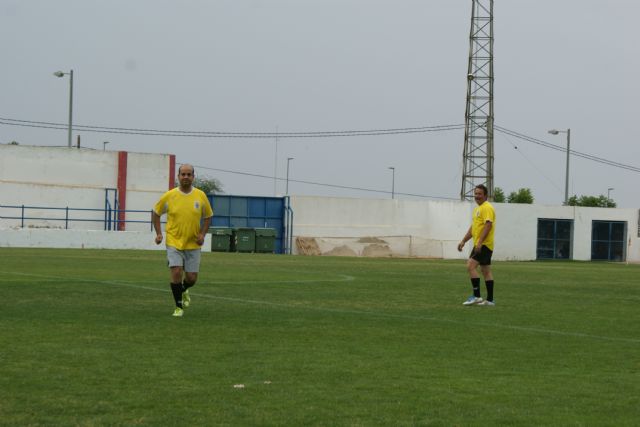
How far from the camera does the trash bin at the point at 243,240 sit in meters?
59.2

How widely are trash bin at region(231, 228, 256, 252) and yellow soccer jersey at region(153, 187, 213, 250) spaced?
147ft

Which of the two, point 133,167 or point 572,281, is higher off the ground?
point 133,167

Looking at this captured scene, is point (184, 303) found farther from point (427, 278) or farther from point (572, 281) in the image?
point (572, 281)

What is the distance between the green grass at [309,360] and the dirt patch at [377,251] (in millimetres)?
44768

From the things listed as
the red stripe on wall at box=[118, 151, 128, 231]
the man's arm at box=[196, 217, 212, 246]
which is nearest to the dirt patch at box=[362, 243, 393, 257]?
the red stripe on wall at box=[118, 151, 128, 231]

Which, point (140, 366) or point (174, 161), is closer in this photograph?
point (140, 366)

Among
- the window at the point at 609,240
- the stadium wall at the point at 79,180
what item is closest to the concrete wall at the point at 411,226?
the window at the point at 609,240

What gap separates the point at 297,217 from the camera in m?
64.6

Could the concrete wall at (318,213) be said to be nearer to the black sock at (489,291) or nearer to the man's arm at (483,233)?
the black sock at (489,291)

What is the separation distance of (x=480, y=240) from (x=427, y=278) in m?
9.83

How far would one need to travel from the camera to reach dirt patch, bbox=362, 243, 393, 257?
6381cm

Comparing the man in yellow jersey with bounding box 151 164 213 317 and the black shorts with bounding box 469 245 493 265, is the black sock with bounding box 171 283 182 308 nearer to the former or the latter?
the man in yellow jersey with bounding box 151 164 213 317

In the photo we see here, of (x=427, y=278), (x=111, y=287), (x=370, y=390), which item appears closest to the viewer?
(x=370, y=390)

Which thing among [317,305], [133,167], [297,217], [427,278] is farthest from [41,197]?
[317,305]
